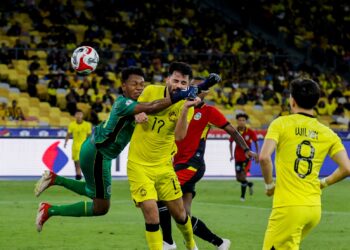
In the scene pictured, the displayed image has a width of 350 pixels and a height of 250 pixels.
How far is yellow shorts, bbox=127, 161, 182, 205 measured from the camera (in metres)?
10.0

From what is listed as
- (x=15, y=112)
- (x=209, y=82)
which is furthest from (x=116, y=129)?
(x=15, y=112)

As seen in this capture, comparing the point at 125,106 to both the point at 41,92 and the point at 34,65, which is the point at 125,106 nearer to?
the point at 41,92

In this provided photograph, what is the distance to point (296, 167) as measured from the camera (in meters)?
7.52

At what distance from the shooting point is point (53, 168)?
88.2ft

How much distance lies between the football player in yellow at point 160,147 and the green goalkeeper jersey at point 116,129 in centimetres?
12

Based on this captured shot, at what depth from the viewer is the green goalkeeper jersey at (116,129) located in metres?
10.0

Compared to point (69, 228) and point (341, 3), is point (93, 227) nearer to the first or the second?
point (69, 228)

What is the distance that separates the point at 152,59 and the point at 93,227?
2347 cm

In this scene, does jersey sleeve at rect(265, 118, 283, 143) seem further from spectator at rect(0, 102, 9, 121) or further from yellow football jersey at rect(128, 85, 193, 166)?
spectator at rect(0, 102, 9, 121)

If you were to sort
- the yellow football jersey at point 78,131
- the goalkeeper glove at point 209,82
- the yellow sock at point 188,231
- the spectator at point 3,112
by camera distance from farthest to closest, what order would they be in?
the spectator at point 3,112
the yellow football jersey at point 78,131
the yellow sock at point 188,231
the goalkeeper glove at point 209,82

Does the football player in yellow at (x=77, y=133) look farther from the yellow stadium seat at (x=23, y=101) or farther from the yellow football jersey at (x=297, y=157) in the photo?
the yellow football jersey at (x=297, y=157)

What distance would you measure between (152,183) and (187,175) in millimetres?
2198

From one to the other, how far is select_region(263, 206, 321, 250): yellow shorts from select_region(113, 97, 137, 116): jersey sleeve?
2.92 m

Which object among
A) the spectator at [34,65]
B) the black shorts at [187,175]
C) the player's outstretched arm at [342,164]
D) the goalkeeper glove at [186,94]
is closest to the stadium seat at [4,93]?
the spectator at [34,65]
